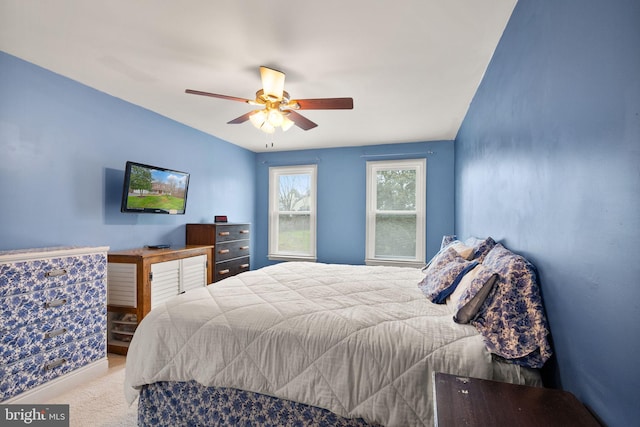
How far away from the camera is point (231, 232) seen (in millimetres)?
4391

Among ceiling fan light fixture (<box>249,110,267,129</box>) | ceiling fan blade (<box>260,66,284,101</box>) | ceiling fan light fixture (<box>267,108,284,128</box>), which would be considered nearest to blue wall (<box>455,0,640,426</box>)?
ceiling fan blade (<box>260,66,284,101</box>)

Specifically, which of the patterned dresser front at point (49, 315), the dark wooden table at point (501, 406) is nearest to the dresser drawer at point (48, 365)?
the patterned dresser front at point (49, 315)

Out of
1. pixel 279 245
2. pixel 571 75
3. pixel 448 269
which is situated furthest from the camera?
pixel 279 245

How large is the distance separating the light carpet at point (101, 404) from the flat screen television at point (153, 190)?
4.96 feet

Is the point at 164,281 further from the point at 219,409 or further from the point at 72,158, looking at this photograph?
the point at 219,409

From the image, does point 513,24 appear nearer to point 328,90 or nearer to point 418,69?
point 418,69

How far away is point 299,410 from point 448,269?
3.94 ft

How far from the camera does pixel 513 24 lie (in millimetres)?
1760

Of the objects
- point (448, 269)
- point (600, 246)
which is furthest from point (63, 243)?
point (600, 246)

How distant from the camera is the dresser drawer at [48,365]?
2035 millimetres

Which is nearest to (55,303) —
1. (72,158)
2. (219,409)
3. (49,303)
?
(49,303)

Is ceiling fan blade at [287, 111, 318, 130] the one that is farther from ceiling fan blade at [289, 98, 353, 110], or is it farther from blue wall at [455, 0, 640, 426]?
blue wall at [455, 0, 640, 426]

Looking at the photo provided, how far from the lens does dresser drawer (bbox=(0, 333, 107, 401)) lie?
2035 millimetres

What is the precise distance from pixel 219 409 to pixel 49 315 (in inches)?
61.4
